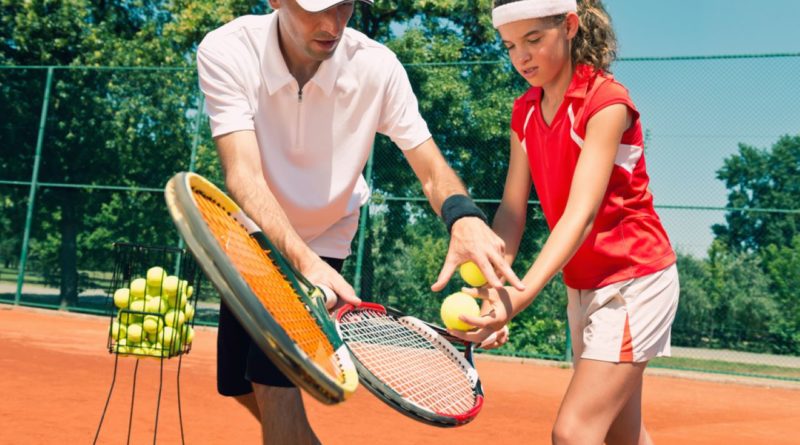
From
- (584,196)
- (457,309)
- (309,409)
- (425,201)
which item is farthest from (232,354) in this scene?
(425,201)

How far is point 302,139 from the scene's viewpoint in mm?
2537

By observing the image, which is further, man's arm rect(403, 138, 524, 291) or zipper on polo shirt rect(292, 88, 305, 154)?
zipper on polo shirt rect(292, 88, 305, 154)

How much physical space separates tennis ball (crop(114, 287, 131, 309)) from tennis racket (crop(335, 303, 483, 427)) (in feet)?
4.61

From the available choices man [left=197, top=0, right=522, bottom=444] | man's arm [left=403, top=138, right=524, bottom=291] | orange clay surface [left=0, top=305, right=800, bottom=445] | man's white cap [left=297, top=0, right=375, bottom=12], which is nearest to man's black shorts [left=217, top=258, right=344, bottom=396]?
man [left=197, top=0, right=522, bottom=444]

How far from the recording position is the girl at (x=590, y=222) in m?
2.20

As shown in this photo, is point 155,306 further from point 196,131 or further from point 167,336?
point 196,131

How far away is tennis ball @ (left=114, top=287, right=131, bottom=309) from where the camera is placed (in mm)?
3439

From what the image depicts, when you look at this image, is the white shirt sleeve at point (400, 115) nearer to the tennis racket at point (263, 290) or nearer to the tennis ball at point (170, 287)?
the tennis racket at point (263, 290)

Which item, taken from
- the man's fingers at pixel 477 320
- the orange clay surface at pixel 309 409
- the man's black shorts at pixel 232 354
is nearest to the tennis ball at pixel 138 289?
the man's black shorts at pixel 232 354

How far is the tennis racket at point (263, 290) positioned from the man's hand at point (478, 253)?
0.40 metres

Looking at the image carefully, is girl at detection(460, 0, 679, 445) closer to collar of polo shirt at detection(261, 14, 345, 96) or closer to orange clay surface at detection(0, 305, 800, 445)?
collar of polo shirt at detection(261, 14, 345, 96)

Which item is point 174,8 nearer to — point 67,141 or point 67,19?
point 67,19

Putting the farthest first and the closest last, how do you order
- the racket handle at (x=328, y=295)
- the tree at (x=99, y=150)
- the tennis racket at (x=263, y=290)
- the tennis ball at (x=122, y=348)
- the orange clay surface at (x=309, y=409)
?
1. the tree at (x=99, y=150)
2. the orange clay surface at (x=309, y=409)
3. the tennis ball at (x=122, y=348)
4. the racket handle at (x=328, y=295)
5. the tennis racket at (x=263, y=290)

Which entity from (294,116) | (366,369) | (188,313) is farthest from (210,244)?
(188,313)
